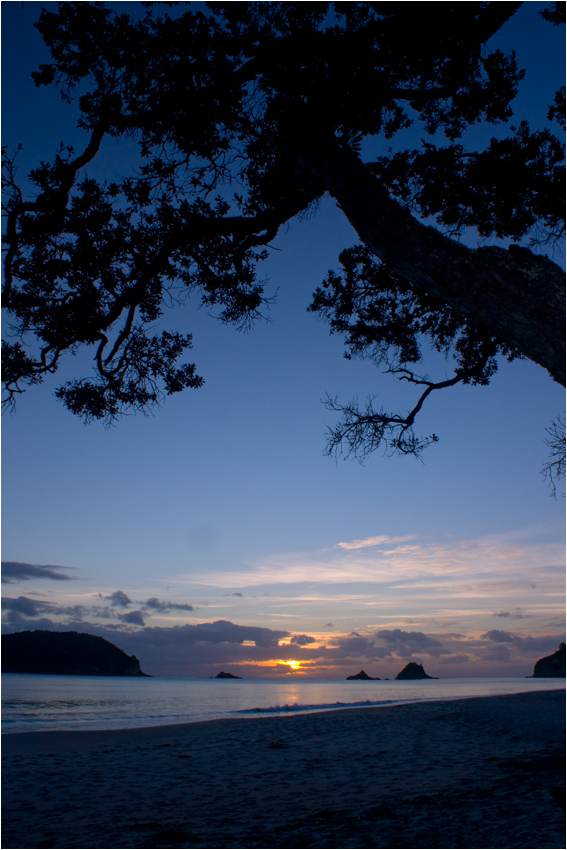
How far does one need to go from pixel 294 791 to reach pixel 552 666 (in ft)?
454

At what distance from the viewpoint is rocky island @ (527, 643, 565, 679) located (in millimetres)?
108300

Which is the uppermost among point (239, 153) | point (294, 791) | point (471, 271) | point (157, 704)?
point (239, 153)

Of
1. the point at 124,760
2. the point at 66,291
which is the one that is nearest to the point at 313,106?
the point at 66,291

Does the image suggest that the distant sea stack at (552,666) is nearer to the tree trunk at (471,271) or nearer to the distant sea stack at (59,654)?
the tree trunk at (471,271)

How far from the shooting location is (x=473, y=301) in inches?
143

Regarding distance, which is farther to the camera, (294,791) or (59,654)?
(59,654)

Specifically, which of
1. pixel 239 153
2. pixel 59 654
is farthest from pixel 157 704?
pixel 59 654

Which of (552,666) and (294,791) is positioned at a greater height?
(294,791)

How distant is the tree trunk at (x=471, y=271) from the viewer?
319cm

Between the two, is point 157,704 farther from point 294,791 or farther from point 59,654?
point 59,654

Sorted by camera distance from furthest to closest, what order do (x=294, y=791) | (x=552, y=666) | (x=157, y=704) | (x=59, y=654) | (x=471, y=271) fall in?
1. (x=59, y=654)
2. (x=552, y=666)
3. (x=157, y=704)
4. (x=294, y=791)
5. (x=471, y=271)

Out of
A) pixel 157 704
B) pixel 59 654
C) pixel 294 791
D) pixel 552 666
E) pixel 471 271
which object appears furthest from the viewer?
pixel 59 654

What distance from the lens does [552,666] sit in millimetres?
115062

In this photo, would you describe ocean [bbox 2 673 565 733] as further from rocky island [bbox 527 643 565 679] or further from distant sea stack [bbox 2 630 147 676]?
distant sea stack [bbox 2 630 147 676]
